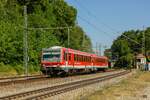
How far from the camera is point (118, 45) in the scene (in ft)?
489

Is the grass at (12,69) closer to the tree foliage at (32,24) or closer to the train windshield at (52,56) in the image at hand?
the tree foliage at (32,24)

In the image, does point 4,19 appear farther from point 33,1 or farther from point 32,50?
A: point 33,1

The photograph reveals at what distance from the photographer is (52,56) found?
Result: 45594mm

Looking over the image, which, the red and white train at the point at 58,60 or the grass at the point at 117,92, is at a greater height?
the red and white train at the point at 58,60

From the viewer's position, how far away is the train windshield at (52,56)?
148 ft

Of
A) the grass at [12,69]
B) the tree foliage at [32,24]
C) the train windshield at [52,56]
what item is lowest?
the grass at [12,69]

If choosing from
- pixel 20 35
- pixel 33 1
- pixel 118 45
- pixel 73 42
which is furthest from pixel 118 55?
pixel 20 35

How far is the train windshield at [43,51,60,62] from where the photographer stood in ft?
148

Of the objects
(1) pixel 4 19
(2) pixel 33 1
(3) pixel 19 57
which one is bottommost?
(3) pixel 19 57

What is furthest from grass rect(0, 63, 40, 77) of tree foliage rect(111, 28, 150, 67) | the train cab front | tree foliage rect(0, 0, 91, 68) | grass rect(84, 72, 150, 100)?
tree foliage rect(111, 28, 150, 67)

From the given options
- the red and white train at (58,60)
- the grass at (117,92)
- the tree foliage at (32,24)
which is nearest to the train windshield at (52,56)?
the red and white train at (58,60)

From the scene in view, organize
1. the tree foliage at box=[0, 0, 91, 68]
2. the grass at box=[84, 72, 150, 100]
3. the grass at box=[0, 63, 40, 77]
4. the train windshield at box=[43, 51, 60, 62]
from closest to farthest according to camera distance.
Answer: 1. the grass at box=[84, 72, 150, 100]
2. the train windshield at box=[43, 51, 60, 62]
3. the grass at box=[0, 63, 40, 77]
4. the tree foliage at box=[0, 0, 91, 68]

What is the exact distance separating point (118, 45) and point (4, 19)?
8581cm

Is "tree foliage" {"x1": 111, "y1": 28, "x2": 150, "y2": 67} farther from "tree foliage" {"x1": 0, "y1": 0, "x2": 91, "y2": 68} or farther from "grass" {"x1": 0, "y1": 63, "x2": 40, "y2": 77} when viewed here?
"grass" {"x1": 0, "y1": 63, "x2": 40, "y2": 77}
